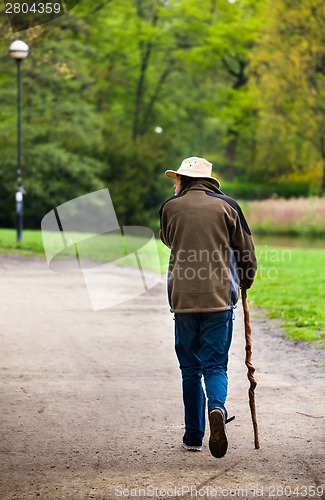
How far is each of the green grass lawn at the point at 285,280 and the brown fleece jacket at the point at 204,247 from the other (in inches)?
167

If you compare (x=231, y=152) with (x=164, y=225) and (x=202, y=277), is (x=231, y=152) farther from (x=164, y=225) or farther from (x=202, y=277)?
(x=202, y=277)

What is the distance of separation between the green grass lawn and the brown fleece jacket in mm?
4252

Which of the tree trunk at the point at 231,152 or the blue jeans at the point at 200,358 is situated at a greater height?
the blue jeans at the point at 200,358

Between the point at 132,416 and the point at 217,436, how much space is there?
4.38 feet

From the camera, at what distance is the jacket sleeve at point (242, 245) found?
5.51 meters

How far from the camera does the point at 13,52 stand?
22.0 meters

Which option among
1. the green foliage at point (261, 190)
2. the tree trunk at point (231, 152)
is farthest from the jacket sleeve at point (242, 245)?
the tree trunk at point (231, 152)

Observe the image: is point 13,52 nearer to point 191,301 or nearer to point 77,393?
point 77,393

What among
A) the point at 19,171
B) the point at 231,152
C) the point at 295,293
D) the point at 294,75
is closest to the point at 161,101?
the point at 231,152

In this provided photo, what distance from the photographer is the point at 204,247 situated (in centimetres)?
545

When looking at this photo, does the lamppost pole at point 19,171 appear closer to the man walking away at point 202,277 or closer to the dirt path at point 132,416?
the dirt path at point 132,416

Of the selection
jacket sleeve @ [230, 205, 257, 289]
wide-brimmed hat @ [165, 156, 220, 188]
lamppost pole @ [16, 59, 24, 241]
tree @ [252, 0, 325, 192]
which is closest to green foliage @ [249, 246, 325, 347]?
jacket sleeve @ [230, 205, 257, 289]

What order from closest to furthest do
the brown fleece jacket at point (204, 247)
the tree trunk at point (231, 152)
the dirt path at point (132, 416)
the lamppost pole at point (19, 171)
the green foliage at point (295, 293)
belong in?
the dirt path at point (132, 416)
the brown fleece jacket at point (204, 247)
the green foliage at point (295, 293)
the lamppost pole at point (19, 171)
the tree trunk at point (231, 152)

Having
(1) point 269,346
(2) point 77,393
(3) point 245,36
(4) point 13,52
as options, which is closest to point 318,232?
(4) point 13,52
